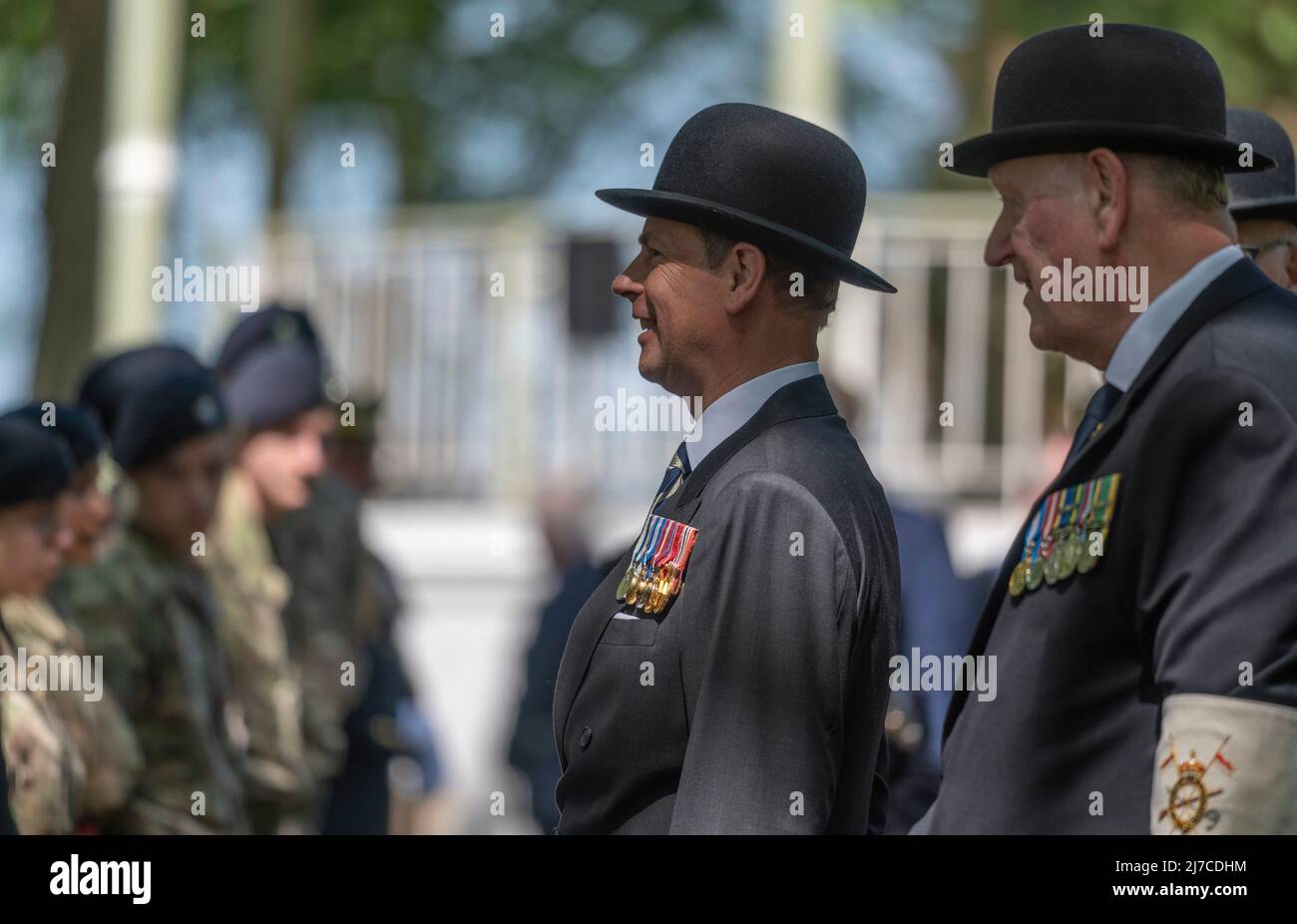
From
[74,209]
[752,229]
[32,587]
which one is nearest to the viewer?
[752,229]

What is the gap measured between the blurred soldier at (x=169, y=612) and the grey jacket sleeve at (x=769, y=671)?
2.39 meters

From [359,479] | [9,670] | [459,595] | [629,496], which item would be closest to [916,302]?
[629,496]

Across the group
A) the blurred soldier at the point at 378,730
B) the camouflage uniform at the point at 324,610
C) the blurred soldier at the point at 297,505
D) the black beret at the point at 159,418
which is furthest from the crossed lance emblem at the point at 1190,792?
the blurred soldier at the point at 378,730

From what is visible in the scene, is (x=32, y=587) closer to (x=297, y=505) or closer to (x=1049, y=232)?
(x=1049, y=232)

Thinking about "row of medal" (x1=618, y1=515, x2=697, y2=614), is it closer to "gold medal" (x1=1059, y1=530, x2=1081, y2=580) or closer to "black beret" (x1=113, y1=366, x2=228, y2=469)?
"gold medal" (x1=1059, y1=530, x2=1081, y2=580)

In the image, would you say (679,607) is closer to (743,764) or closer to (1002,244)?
(743,764)

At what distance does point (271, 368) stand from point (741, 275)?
416 cm

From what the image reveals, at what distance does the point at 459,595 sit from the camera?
11.5 metres

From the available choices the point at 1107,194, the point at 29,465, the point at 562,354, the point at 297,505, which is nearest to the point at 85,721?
the point at 29,465

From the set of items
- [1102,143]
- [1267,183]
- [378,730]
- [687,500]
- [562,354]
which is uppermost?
[562,354]

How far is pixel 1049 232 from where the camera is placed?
2768 millimetres

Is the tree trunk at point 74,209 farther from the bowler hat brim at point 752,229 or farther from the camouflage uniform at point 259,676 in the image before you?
the bowler hat brim at point 752,229

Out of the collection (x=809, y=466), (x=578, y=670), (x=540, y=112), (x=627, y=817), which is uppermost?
(x=540, y=112)

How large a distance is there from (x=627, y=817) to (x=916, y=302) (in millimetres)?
8562
